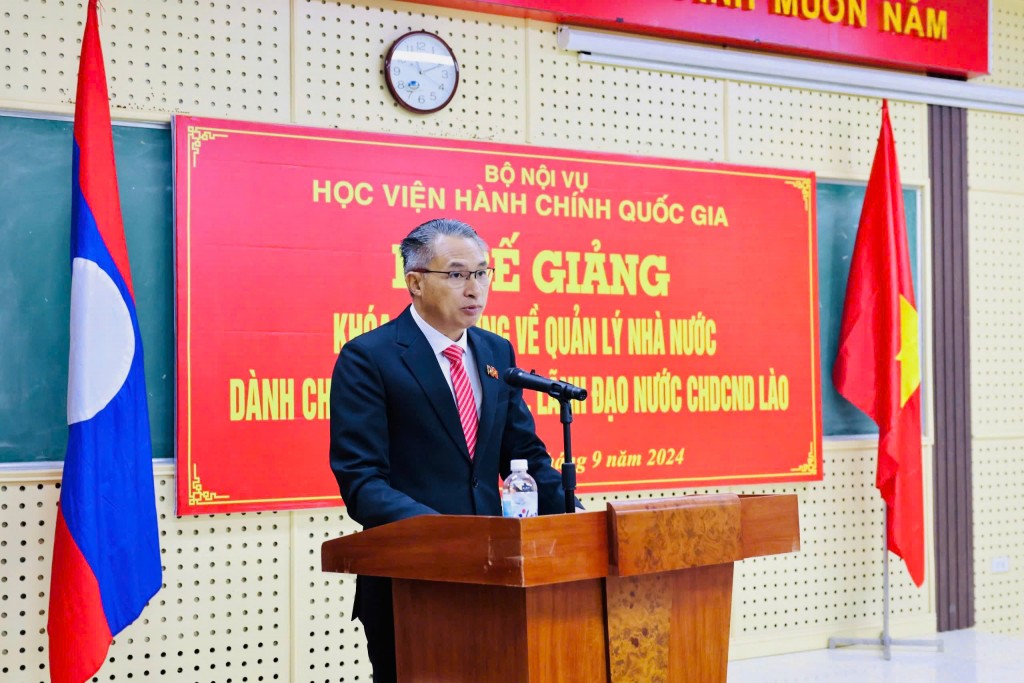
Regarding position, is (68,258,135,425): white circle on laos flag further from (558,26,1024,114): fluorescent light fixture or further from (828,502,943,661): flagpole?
(828,502,943,661): flagpole

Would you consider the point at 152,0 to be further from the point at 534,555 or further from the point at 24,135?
the point at 534,555

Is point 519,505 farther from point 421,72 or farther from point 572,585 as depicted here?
point 421,72

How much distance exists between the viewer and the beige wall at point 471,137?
4148 millimetres

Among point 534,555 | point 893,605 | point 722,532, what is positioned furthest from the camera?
point 893,605

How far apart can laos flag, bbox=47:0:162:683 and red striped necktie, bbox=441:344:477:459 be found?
1533 millimetres

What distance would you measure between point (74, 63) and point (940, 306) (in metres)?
4.42

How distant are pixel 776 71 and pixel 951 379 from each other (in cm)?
194

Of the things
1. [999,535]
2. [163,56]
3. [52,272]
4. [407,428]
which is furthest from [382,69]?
[999,535]

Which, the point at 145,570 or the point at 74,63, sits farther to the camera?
the point at 74,63

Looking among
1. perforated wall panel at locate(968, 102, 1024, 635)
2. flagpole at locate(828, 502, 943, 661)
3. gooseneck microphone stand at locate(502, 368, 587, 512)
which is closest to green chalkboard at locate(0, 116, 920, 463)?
gooseneck microphone stand at locate(502, 368, 587, 512)

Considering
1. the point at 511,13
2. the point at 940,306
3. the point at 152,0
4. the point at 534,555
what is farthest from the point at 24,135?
the point at 940,306

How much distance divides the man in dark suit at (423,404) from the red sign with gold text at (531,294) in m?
1.68

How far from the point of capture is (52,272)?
4.09m

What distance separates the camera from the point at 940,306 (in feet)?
19.7
